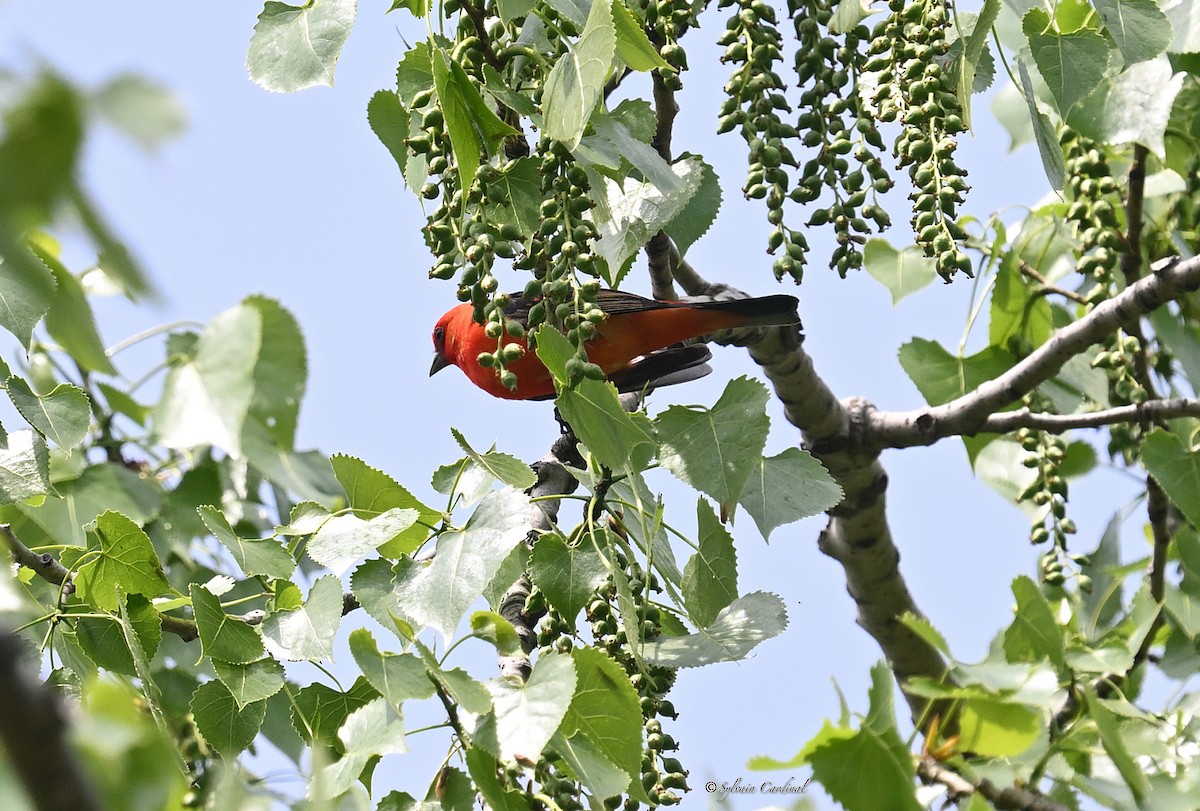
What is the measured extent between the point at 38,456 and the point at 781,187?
140 centimetres

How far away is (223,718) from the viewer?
1.94 metres

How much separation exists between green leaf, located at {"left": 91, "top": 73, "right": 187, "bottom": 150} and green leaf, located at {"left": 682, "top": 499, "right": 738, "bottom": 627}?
1644 mm

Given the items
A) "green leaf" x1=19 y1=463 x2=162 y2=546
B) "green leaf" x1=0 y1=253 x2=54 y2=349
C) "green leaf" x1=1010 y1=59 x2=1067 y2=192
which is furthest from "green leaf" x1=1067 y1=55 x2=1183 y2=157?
"green leaf" x1=19 y1=463 x2=162 y2=546

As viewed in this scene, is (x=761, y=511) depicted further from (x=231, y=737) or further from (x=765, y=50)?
(x=231, y=737)

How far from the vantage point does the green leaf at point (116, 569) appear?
2.05 metres

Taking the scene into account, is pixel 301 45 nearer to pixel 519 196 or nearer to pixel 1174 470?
pixel 519 196

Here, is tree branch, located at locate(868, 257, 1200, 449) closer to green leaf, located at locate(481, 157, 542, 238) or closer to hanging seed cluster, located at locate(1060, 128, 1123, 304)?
hanging seed cluster, located at locate(1060, 128, 1123, 304)

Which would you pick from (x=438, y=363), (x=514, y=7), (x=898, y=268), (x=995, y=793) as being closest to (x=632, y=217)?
(x=514, y=7)

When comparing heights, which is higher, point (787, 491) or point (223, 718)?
point (787, 491)

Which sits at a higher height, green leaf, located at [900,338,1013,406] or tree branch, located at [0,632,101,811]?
green leaf, located at [900,338,1013,406]

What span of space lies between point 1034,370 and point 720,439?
55.9 inches

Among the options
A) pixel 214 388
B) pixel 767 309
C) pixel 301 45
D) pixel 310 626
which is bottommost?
pixel 310 626

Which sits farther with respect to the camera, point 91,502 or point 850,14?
point 91,502

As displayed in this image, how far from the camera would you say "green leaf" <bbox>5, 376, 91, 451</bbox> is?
6.59 feet
